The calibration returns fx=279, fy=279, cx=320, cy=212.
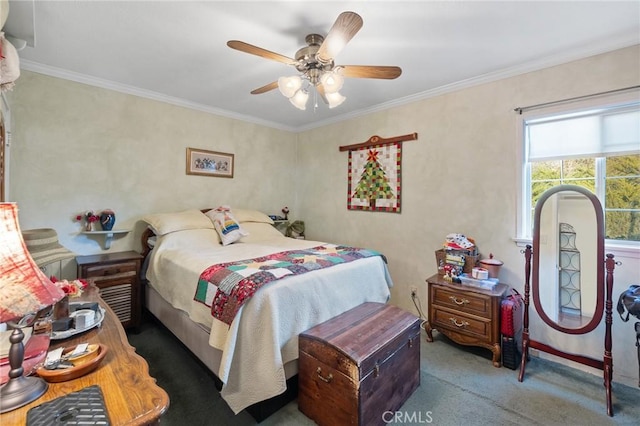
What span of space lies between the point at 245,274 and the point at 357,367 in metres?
0.88

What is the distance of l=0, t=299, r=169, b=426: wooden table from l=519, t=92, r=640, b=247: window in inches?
113

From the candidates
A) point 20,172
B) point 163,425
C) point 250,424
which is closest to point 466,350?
point 250,424

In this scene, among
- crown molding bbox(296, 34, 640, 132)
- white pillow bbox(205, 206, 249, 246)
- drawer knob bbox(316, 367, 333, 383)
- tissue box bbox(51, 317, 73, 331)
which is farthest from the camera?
white pillow bbox(205, 206, 249, 246)

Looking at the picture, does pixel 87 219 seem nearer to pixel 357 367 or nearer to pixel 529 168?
pixel 357 367

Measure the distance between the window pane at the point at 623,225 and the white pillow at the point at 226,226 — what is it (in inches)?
131

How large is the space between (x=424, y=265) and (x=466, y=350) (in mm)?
895

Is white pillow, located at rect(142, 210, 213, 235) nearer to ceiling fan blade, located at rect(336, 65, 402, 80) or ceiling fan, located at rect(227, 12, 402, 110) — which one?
ceiling fan, located at rect(227, 12, 402, 110)

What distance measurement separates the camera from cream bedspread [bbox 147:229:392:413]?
163cm

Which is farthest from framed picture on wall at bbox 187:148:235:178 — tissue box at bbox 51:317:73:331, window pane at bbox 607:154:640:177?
window pane at bbox 607:154:640:177

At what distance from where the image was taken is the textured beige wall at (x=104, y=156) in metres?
2.53

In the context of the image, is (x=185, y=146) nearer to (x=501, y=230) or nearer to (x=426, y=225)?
(x=426, y=225)

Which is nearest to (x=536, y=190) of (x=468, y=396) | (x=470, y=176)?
(x=470, y=176)

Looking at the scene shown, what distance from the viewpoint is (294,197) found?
4656 mm

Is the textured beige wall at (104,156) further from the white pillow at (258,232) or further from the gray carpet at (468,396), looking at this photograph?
the gray carpet at (468,396)
